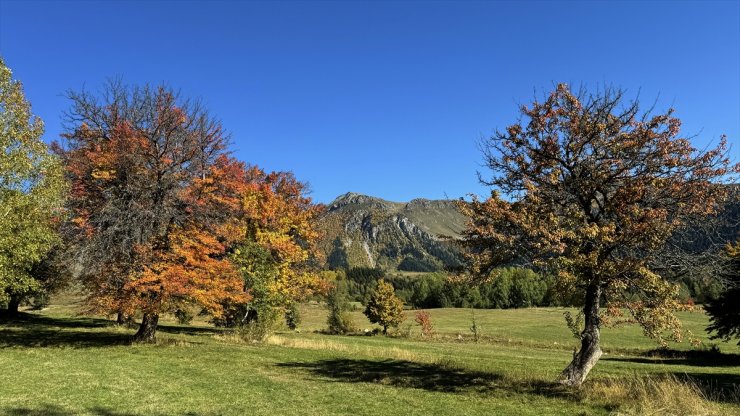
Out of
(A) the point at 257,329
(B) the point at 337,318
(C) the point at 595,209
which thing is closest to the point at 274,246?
(A) the point at 257,329

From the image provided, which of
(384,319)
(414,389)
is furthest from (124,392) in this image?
(384,319)

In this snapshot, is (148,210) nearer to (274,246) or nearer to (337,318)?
(274,246)

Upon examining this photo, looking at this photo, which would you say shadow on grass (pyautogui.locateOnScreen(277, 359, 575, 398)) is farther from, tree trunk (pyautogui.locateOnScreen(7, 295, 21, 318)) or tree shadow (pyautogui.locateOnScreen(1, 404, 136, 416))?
tree trunk (pyautogui.locateOnScreen(7, 295, 21, 318))

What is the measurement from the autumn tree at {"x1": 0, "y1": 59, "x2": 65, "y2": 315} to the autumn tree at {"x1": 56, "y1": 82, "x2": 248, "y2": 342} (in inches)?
35.3

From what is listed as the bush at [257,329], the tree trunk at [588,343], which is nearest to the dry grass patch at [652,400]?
the tree trunk at [588,343]

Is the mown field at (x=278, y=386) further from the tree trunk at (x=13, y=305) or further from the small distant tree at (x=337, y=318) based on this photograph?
the small distant tree at (x=337, y=318)

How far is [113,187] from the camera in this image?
21.1 m

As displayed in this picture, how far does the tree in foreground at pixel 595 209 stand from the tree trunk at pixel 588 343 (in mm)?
32

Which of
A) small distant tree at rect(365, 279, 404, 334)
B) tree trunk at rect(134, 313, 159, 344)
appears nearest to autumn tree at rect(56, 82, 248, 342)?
tree trunk at rect(134, 313, 159, 344)

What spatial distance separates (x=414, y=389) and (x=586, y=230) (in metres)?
7.16

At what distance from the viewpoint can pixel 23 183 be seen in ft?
69.8

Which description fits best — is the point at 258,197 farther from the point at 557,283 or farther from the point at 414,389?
the point at 557,283

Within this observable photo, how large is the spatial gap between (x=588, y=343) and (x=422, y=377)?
5932 millimetres

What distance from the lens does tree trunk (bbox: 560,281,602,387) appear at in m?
14.7
